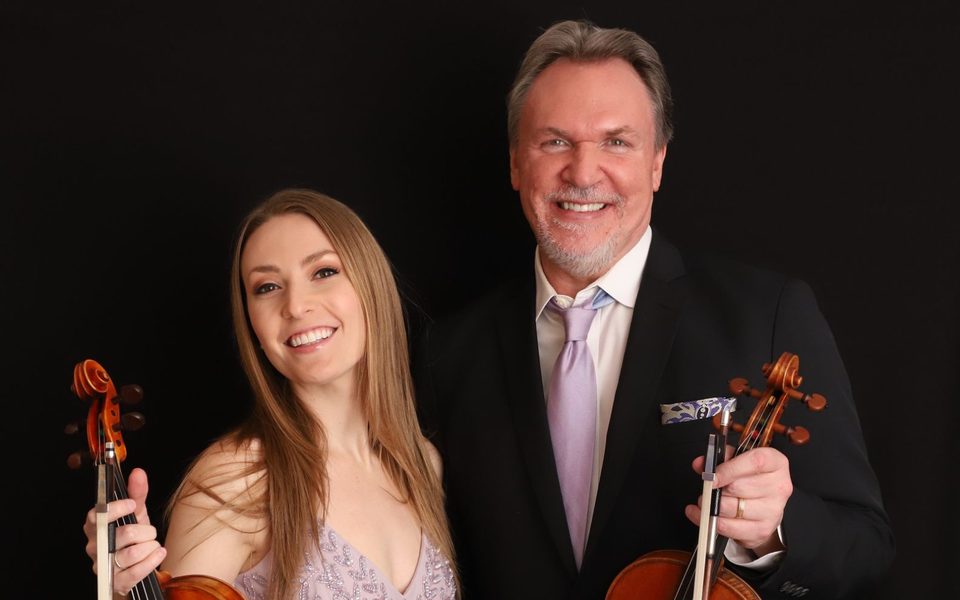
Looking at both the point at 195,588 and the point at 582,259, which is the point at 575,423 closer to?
the point at 582,259

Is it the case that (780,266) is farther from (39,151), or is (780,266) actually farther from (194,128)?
(39,151)

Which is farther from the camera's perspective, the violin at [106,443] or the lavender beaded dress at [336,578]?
the lavender beaded dress at [336,578]

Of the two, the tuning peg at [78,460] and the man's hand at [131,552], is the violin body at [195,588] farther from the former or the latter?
the tuning peg at [78,460]

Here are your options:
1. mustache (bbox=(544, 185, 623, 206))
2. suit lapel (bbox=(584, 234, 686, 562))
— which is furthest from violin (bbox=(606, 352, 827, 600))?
mustache (bbox=(544, 185, 623, 206))

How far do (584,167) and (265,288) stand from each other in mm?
762

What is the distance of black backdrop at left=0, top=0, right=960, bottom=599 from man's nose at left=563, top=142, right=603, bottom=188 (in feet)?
1.32

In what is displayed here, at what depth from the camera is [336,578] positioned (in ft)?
7.45

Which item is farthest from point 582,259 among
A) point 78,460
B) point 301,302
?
point 78,460

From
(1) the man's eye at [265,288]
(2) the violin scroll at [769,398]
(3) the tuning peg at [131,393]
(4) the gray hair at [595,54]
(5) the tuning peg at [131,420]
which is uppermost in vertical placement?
(4) the gray hair at [595,54]

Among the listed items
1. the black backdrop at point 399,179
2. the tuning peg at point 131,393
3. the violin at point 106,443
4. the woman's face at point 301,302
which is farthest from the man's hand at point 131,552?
the black backdrop at point 399,179

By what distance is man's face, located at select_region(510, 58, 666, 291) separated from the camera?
8.13ft

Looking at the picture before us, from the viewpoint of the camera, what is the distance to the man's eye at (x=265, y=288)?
2.39 meters

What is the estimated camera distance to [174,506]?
7.39 feet

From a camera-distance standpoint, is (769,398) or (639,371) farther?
(639,371)
